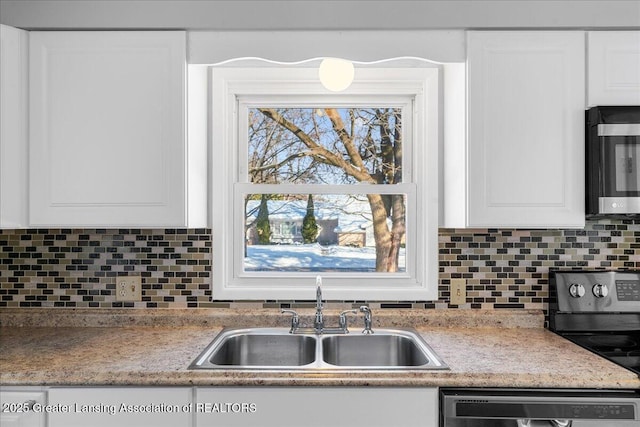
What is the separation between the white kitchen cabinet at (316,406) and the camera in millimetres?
1528

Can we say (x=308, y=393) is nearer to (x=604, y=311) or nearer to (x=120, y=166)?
(x=120, y=166)

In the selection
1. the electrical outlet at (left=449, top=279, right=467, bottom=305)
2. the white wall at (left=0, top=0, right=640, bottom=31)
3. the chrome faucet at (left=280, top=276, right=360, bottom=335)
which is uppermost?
the white wall at (left=0, top=0, right=640, bottom=31)

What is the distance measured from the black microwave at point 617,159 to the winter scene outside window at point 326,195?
0.83 m

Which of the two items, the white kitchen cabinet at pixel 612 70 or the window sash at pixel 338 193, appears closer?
the white kitchen cabinet at pixel 612 70

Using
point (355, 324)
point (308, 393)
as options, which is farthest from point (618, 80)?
point (308, 393)

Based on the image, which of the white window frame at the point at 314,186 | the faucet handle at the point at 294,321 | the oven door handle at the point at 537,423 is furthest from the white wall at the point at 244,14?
the oven door handle at the point at 537,423

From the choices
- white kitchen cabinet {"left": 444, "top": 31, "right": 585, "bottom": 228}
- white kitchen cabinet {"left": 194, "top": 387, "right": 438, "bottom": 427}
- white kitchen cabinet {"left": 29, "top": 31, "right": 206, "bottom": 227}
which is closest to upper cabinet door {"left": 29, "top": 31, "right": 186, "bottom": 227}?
white kitchen cabinet {"left": 29, "top": 31, "right": 206, "bottom": 227}

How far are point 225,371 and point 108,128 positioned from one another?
1010mm

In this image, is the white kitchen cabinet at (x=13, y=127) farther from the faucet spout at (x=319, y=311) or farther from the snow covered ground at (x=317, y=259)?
the faucet spout at (x=319, y=311)

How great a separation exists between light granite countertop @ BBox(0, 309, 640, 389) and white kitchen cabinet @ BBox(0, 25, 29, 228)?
515 mm

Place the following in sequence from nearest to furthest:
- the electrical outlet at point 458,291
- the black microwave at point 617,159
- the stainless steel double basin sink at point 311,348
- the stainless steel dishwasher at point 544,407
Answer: the stainless steel dishwasher at point 544,407 → the black microwave at point 617,159 → the stainless steel double basin sink at point 311,348 → the electrical outlet at point 458,291

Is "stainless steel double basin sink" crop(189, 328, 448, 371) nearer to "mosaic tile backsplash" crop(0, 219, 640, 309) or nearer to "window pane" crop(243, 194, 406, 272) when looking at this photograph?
"mosaic tile backsplash" crop(0, 219, 640, 309)

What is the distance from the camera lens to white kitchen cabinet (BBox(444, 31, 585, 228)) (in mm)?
1831

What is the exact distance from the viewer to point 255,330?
2.07 metres
